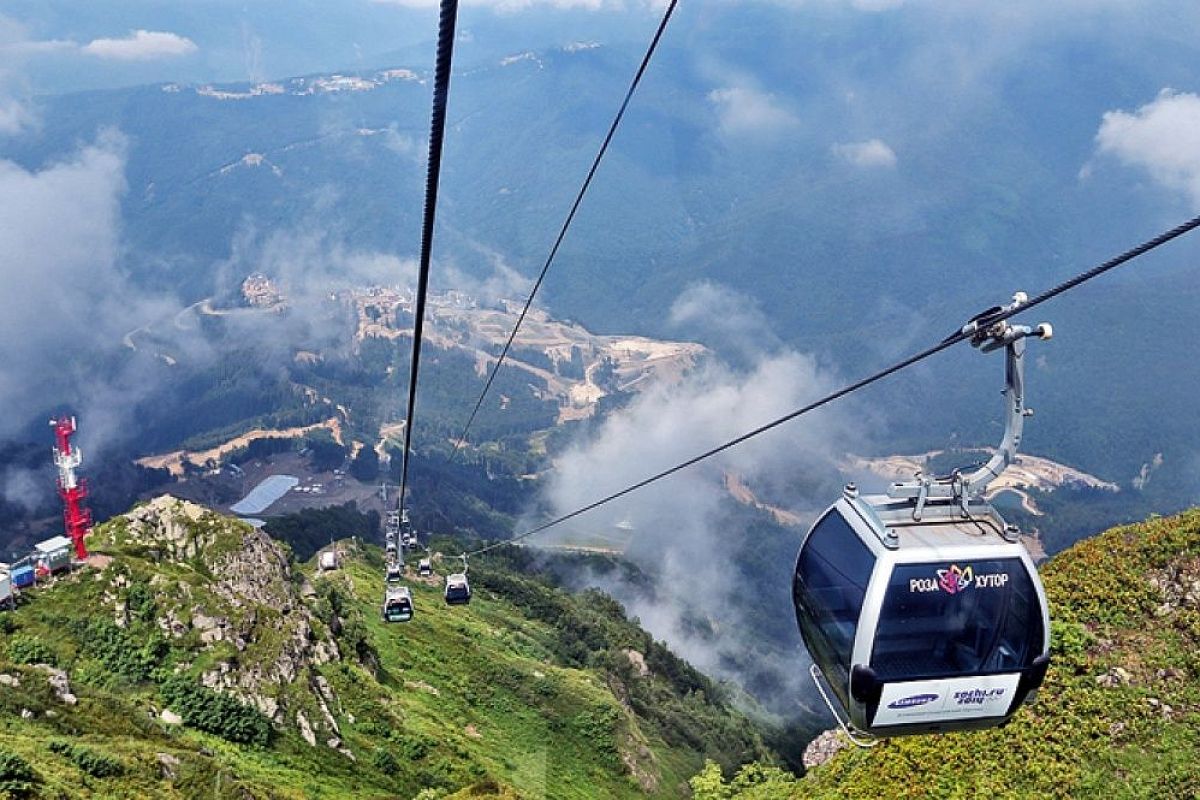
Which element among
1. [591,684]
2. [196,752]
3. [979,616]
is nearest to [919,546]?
[979,616]

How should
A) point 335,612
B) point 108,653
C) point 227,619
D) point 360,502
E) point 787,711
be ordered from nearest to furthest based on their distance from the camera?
point 108,653, point 227,619, point 335,612, point 787,711, point 360,502

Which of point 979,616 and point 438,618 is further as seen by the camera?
point 438,618

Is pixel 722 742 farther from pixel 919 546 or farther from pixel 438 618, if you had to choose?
pixel 919 546

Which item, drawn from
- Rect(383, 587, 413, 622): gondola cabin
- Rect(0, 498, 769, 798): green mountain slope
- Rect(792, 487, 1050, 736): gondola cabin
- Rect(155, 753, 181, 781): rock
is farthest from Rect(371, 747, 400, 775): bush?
Rect(792, 487, 1050, 736): gondola cabin

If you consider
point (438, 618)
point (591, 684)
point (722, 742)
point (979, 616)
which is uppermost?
point (979, 616)

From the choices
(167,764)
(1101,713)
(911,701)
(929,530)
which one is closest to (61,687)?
(167,764)

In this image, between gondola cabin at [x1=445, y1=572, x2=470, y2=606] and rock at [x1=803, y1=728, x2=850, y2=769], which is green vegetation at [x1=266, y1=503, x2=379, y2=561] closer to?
gondola cabin at [x1=445, y1=572, x2=470, y2=606]

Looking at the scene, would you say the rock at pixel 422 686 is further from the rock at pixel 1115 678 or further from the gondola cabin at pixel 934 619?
the gondola cabin at pixel 934 619
